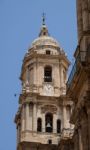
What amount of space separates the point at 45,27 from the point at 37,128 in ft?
49.0

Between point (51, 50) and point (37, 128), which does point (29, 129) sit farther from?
point (51, 50)

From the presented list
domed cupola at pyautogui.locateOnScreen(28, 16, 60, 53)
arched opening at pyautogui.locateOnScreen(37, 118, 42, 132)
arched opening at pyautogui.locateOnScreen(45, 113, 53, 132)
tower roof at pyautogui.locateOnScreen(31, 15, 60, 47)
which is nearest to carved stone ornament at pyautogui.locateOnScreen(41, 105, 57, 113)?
arched opening at pyautogui.locateOnScreen(45, 113, 53, 132)

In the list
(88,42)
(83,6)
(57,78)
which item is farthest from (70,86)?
(57,78)

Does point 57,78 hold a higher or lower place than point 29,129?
higher

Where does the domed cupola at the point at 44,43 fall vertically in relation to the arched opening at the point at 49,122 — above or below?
above

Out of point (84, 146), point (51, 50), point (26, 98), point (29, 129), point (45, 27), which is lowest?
point (84, 146)

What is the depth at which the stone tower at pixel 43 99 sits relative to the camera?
4732 centimetres

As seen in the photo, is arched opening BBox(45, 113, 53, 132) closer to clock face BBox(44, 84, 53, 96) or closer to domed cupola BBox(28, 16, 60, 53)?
clock face BBox(44, 84, 53, 96)

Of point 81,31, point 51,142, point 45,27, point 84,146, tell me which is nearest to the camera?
point 84,146

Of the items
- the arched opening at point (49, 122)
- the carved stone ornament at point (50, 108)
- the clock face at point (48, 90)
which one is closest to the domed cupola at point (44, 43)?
the clock face at point (48, 90)

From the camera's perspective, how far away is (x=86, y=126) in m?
25.0

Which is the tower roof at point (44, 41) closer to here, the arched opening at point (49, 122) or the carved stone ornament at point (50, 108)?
the carved stone ornament at point (50, 108)

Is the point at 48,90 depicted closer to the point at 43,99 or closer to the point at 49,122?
the point at 43,99

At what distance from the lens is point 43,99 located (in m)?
49.4
